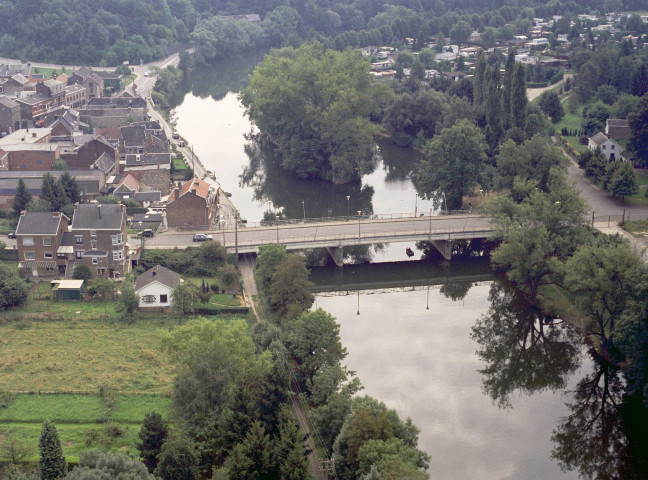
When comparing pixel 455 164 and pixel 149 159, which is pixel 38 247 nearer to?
pixel 149 159

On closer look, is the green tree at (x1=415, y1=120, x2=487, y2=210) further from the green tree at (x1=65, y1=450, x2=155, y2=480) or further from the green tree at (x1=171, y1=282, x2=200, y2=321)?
the green tree at (x1=65, y1=450, x2=155, y2=480)

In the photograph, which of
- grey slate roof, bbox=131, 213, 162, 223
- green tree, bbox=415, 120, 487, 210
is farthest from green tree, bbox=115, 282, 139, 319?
green tree, bbox=415, 120, 487, 210

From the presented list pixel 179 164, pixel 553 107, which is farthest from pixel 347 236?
pixel 553 107

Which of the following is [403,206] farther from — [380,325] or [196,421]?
[196,421]

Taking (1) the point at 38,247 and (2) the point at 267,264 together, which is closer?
(2) the point at 267,264

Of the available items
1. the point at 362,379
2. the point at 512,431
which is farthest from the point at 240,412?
the point at 512,431

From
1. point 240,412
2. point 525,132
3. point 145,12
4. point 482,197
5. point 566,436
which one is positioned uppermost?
point 145,12

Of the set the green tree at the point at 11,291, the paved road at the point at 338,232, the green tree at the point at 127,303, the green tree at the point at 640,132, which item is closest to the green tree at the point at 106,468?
the green tree at the point at 127,303
